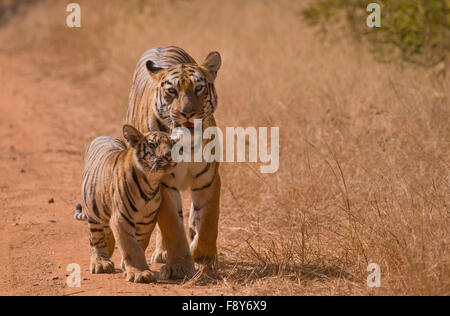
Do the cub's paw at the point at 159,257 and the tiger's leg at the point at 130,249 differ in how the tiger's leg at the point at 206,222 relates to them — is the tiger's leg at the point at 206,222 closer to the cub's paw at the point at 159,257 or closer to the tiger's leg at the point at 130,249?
the tiger's leg at the point at 130,249

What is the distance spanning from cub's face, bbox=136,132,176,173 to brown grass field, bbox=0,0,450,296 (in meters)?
0.72

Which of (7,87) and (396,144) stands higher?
(7,87)

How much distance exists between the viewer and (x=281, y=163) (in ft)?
21.0

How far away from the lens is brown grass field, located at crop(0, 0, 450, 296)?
14.1ft

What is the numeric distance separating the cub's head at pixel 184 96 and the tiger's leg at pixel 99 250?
900 mm

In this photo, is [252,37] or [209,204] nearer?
[209,204]

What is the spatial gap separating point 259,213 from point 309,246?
3.88 feet

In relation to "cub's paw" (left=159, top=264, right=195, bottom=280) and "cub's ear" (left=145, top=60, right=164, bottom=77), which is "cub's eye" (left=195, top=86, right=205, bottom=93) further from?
"cub's paw" (left=159, top=264, right=195, bottom=280)

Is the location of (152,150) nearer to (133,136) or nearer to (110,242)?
(133,136)

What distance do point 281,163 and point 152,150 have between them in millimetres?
2305

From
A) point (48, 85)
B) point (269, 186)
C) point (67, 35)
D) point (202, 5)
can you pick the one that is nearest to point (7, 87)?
point (48, 85)

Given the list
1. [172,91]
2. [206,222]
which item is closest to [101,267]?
[206,222]

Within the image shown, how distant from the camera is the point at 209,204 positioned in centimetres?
471

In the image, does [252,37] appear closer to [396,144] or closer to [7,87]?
[7,87]
